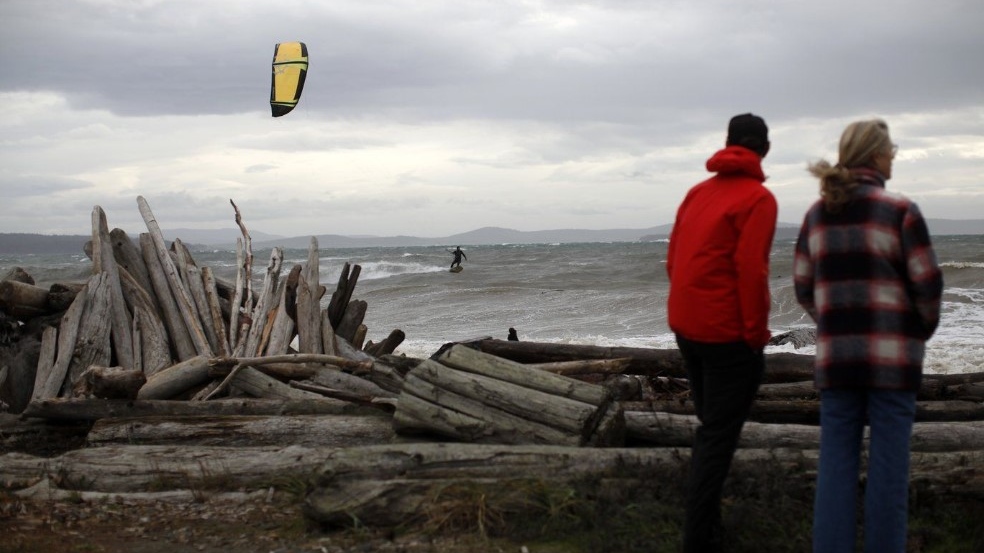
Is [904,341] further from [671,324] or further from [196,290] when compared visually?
[196,290]

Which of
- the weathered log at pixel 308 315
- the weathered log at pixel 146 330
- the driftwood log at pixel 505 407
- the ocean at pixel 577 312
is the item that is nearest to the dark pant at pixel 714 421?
the driftwood log at pixel 505 407

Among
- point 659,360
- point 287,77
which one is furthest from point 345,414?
point 287,77

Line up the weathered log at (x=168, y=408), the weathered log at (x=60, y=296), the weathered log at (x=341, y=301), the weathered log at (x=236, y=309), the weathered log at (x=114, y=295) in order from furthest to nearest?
the weathered log at (x=341, y=301), the weathered log at (x=236, y=309), the weathered log at (x=60, y=296), the weathered log at (x=114, y=295), the weathered log at (x=168, y=408)

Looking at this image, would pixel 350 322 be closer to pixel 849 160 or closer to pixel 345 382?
pixel 345 382

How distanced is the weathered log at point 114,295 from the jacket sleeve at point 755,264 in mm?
6478

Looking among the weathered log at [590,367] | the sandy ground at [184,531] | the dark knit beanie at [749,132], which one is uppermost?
the dark knit beanie at [749,132]

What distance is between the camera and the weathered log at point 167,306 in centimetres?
894

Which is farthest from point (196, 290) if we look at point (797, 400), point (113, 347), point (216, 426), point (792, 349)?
point (792, 349)

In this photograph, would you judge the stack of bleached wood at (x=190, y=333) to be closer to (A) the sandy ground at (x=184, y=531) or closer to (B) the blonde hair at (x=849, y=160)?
(A) the sandy ground at (x=184, y=531)

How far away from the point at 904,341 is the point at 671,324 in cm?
98

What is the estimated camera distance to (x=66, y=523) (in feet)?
16.5

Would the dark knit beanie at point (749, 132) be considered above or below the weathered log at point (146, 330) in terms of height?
above

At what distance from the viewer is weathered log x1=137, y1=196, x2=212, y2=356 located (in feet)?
29.4

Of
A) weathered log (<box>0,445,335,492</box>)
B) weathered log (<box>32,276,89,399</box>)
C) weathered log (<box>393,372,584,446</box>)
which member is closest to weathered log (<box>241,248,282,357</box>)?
weathered log (<box>32,276,89,399</box>)
